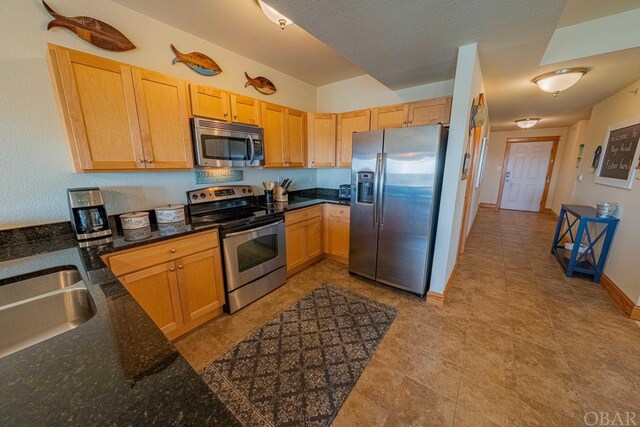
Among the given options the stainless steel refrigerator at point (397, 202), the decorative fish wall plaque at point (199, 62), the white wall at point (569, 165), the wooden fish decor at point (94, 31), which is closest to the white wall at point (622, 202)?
the white wall at point (569, 165)

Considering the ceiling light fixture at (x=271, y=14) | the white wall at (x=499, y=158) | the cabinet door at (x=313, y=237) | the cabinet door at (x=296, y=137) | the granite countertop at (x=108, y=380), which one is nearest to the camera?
the granite countertop at (x=108, y=380)

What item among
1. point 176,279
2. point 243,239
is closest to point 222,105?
point 243,239

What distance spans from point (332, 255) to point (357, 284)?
2.27 feet

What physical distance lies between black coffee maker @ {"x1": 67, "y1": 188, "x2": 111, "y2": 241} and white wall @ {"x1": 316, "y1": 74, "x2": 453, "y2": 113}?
121 inches

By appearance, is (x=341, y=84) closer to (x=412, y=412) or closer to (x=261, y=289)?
(x=261, y=289)

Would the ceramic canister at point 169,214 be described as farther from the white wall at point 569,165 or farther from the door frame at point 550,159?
the door frame at point 550,159

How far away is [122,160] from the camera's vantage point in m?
1.75

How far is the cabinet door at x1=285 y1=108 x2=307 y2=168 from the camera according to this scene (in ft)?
9.73

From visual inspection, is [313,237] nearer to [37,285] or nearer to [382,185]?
[382,185]

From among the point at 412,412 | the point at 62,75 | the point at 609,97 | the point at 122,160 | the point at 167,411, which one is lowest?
the point at 412,412

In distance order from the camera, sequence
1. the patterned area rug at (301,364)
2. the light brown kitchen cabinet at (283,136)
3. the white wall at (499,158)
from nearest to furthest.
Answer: the patterned area rug at (301,364) < the light brown kitchen cabinet at (283,136) < the white wall at (499,158)

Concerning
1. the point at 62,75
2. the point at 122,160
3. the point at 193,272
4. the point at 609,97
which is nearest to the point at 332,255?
the point at 193,272

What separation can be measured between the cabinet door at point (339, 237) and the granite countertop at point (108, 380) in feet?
8.16

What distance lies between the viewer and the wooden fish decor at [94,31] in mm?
1594
